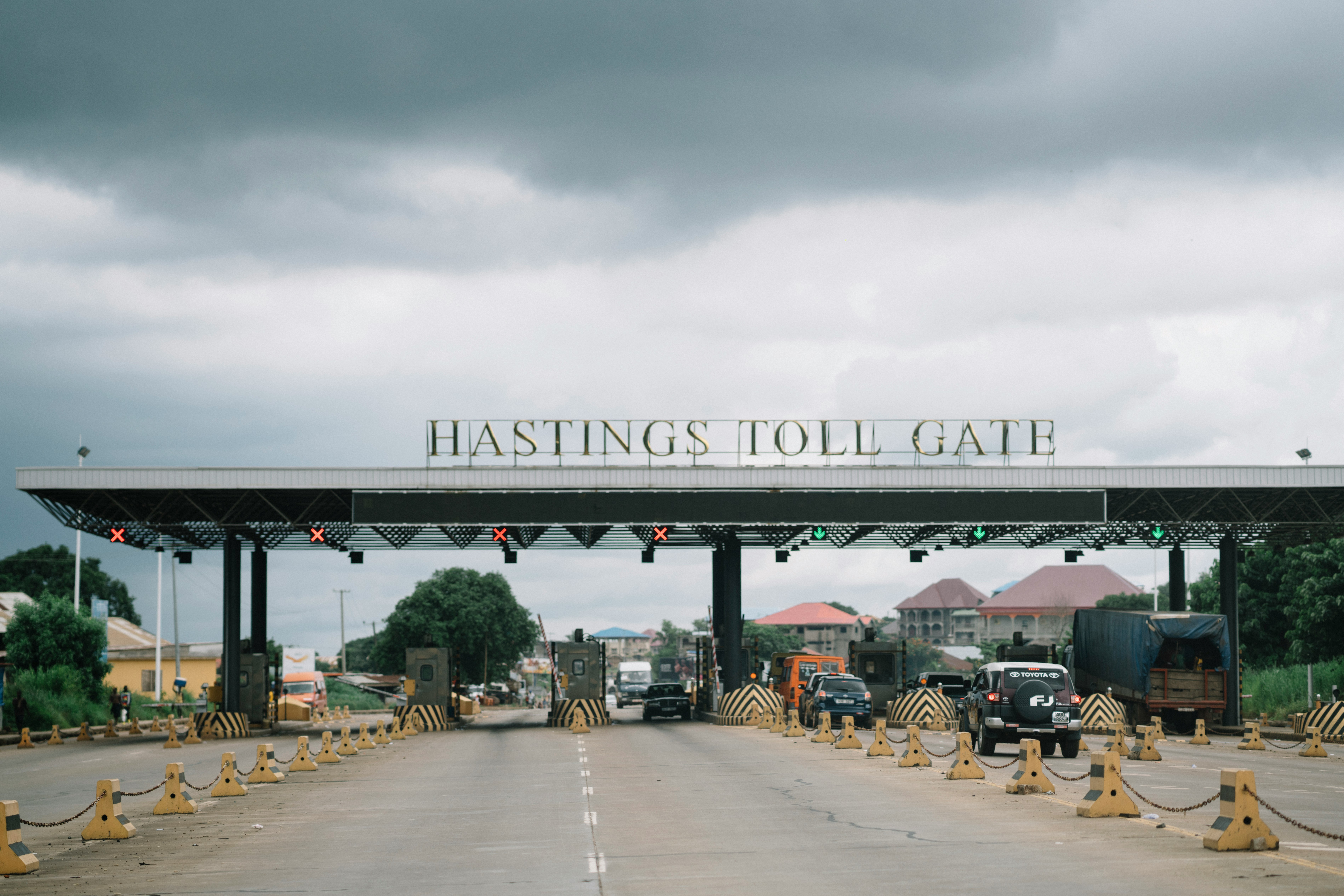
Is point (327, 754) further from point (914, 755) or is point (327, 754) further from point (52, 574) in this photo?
point (52, 574)

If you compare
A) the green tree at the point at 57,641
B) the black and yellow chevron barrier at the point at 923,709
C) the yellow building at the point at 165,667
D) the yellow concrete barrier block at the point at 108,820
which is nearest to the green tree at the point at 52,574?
the yellow building at the point at 165,667

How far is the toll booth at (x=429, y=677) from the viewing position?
48.1m

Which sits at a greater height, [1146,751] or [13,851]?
[13,851]

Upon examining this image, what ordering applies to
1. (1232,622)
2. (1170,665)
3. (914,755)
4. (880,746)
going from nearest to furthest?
(914,755)
(880,746)
(1170,665)
(1232,622)

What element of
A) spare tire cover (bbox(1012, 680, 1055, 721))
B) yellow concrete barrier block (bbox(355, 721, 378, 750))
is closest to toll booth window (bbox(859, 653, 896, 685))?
yellow concrete barrier block (bbox(355, 721, 378, 750))

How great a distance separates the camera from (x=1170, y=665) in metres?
39.3

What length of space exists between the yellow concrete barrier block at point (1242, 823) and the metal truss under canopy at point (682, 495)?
95.6 feet

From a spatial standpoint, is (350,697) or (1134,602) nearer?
(350,697)

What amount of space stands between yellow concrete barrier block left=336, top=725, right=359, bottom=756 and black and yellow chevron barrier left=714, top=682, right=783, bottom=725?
15999 millimetres

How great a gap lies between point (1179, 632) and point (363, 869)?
31024 mm

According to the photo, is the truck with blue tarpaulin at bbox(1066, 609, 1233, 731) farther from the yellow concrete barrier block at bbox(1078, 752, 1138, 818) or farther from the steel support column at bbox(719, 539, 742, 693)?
the yellow concrete barrier block at bbox(1078, 752, 1138, 818)

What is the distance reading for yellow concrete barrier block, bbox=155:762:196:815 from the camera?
18578 millimetres

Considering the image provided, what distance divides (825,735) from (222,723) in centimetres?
2262

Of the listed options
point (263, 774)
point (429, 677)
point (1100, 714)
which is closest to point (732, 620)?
point (429, 677)
